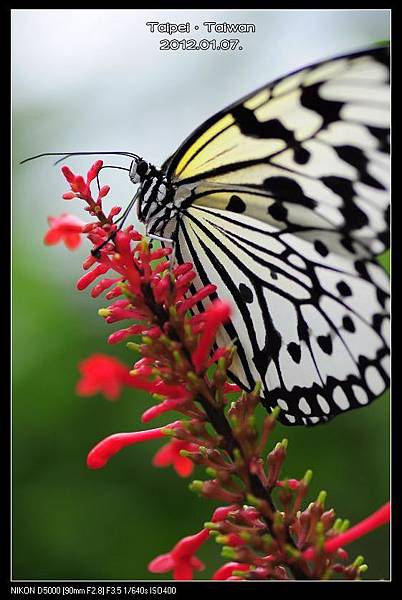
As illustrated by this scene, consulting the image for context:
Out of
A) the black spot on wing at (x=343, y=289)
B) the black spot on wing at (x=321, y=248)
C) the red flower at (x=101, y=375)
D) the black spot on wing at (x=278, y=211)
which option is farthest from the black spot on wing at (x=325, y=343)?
the red flower at (x=101, y=375)

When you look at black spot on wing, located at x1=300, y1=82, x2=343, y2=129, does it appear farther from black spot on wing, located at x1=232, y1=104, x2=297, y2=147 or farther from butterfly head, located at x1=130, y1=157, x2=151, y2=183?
butterfly head, located at x1=130, y1=157, x2=151, y2=183

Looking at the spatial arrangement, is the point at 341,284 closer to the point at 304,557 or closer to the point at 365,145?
the point at 365,145

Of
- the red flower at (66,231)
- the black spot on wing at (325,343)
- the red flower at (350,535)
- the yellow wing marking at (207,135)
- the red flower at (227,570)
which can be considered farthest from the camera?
the black spot on wing at (325,343)

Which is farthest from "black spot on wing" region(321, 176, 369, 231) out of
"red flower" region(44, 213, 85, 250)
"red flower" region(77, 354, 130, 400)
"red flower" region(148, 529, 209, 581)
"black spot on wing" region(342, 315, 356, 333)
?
"red flower" region(148, 529, 209, 581)

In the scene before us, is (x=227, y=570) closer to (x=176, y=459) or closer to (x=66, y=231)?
(x=176, y=459)

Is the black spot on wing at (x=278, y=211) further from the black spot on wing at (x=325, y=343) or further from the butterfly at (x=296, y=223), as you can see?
the black spot on wing at (x=325, y=343)

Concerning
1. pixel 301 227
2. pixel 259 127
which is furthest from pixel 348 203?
pixel 259 127
